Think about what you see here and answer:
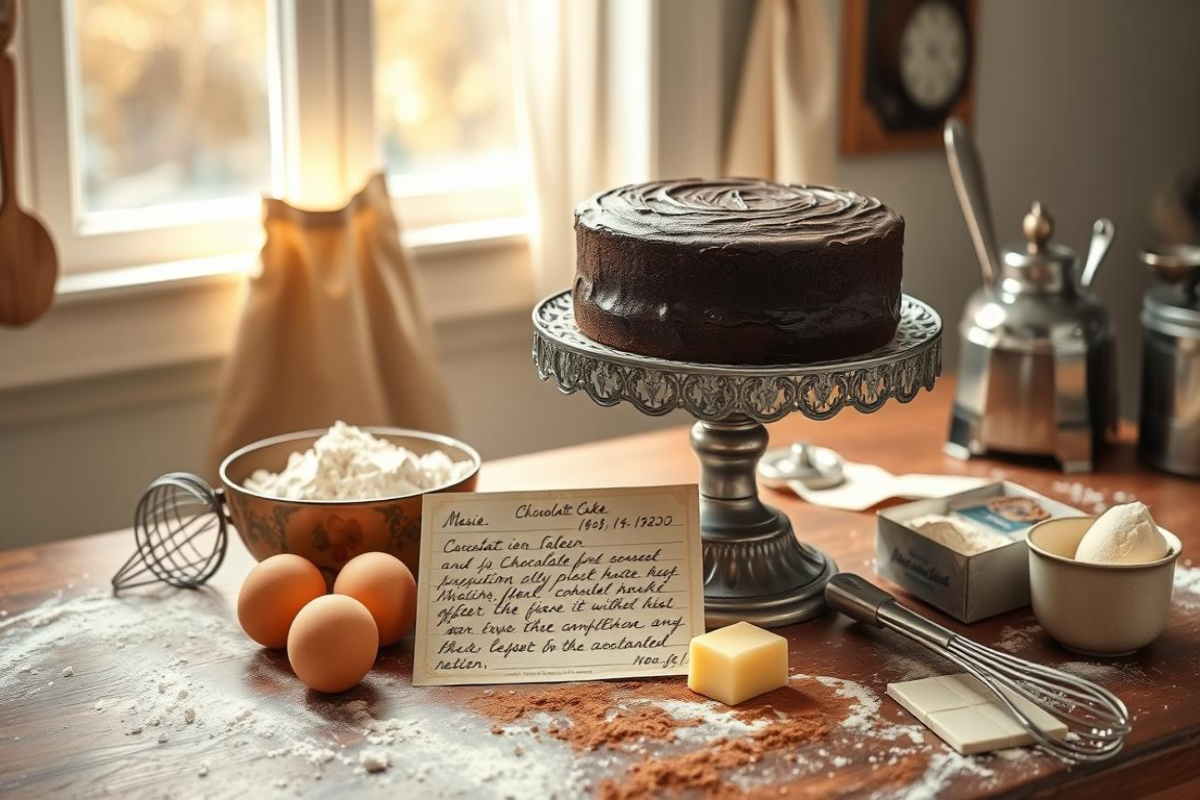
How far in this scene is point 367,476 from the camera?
118cm

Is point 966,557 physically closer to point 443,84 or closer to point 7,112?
point 7,112

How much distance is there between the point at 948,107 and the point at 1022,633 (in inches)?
64.7

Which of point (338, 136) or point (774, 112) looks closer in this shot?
point (338, 136)

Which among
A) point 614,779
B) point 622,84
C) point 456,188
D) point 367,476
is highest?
point 622,84

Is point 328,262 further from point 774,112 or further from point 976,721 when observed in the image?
point 976,721

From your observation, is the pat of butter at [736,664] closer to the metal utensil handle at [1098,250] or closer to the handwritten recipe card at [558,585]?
the handwritten recipe card at [558,585]

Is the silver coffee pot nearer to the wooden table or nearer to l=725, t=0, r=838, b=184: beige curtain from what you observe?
the wooden table

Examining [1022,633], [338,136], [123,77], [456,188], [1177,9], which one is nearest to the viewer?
[1022,633]

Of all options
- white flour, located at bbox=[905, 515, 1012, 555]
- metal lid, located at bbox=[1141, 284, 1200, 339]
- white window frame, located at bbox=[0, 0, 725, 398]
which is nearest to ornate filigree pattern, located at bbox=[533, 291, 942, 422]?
white flour, located at bbox=[905, 515, 1012, 555]

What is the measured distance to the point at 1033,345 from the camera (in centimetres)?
153

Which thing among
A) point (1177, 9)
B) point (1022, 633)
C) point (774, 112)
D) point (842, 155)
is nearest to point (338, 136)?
point (774, 112)

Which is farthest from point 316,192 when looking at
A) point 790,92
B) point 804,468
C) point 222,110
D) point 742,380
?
point 742,380

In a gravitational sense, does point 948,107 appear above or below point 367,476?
above

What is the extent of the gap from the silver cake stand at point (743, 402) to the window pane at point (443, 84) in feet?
3.16
